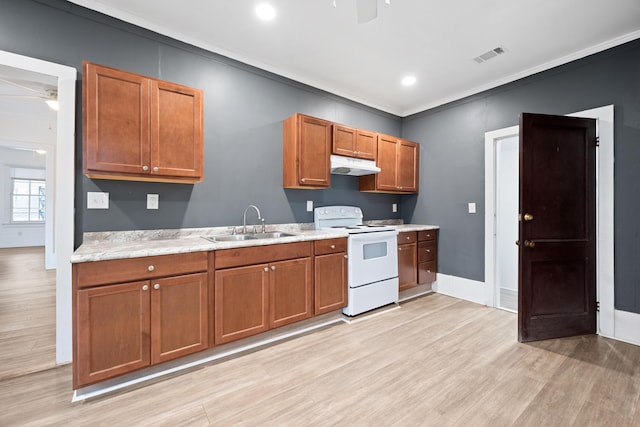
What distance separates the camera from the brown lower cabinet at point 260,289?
2139 millimetres

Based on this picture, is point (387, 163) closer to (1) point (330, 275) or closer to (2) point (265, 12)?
(1) point (330, 275)

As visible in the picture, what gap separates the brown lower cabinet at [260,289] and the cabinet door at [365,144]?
1.56 meters

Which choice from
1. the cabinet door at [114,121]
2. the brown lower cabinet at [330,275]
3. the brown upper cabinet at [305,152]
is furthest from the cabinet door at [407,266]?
the cabinet door at [114,121]

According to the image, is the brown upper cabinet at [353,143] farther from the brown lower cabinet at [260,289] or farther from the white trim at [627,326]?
the white trim at [627,326]

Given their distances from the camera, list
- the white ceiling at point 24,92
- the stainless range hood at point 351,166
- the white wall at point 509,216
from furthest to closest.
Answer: the white wall at point 509,216 → the stainless range hood at point 351,166 → the white ceiling at point 24,92

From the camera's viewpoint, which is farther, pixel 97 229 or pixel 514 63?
pixel 514 63

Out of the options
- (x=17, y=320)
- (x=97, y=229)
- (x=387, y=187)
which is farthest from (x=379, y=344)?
(x=17, y=320)

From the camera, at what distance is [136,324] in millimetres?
1791

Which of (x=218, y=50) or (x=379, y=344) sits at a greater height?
(x=218, y=50)

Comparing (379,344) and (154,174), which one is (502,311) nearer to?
(379,344)

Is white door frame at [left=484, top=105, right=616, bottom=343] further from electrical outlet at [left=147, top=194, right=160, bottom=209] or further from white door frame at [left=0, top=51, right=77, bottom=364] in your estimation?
white door frame at [left=0, top=51, right=77, bottom=364]

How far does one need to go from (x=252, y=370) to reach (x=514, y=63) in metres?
4.00

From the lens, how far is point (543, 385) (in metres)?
1.87

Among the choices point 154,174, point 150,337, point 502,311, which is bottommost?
point 502,311
